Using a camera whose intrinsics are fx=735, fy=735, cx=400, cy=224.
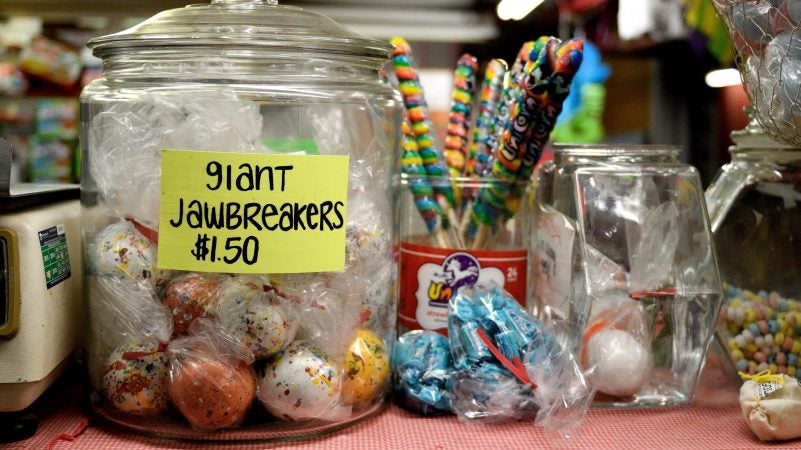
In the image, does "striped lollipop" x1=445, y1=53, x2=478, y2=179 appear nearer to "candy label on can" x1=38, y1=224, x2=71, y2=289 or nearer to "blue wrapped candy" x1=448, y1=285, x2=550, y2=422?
"blue wrapped candy" x1=448, y1=285, x2=550, y2=422

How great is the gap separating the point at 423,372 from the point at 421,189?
0.21 metres

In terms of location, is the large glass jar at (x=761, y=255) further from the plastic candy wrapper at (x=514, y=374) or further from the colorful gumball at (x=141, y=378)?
the colorful gumball at (x=141, y=378)

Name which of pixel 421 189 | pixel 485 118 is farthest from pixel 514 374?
pixel 485 118

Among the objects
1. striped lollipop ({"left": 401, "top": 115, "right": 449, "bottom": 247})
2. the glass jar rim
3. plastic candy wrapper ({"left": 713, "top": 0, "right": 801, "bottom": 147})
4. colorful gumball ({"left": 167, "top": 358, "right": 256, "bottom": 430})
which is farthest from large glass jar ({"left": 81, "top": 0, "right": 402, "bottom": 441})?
plastic candy wrapper ({"left": 713, "top": 0, "right": 801, "bottom": 147})

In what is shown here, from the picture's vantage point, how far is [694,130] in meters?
2.91

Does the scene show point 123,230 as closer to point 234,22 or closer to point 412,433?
point 234,22

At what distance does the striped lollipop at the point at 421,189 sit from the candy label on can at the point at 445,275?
4 centimetres

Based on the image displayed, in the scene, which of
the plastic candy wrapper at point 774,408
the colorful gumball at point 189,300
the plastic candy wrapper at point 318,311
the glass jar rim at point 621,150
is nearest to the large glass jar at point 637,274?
the glass jar rim at point 621,150

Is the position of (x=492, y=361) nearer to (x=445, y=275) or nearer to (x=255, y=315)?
(x=445, y=275)

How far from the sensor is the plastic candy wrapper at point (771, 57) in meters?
0.60

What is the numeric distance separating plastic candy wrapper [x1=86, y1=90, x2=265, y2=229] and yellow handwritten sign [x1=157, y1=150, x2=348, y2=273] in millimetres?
36

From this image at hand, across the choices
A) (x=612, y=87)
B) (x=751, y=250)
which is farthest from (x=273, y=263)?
(x=612, y=87)

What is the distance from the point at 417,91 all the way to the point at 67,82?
67.3 inches

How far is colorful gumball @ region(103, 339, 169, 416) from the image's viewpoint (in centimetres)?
62
